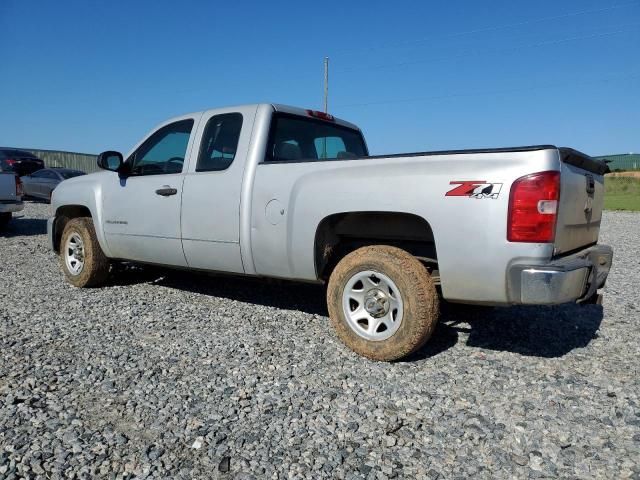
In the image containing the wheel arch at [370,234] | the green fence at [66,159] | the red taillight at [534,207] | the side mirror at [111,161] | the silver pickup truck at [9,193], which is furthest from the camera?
the green fence at [66,159]

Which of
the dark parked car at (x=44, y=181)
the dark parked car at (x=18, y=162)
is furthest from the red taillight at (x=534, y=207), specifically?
the dark parked car at (x=18, y=162)

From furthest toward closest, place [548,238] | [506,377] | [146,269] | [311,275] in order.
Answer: [146,269]
[311,275]
[506,377]
[548,238]

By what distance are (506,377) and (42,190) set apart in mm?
18477

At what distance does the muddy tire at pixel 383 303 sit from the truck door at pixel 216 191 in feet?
3.56

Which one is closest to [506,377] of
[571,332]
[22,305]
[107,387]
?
[571,332]

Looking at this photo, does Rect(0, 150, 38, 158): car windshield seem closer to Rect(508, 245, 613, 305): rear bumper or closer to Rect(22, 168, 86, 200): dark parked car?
Rect(22, 168, 86, 200): dark parked car

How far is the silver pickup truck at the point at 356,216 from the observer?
3.08 metres

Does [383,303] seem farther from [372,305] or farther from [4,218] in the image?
[4,218]

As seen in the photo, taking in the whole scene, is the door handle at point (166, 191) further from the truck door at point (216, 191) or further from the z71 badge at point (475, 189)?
the z71 badge at point (475, 189)

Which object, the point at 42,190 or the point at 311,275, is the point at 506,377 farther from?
the point at 42,190

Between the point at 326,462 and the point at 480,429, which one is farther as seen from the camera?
the point at 480,429

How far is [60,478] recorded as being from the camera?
219cm

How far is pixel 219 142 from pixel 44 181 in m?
15.8

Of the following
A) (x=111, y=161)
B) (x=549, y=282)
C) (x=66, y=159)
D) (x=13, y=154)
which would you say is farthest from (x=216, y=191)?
(x=66, y=159)
